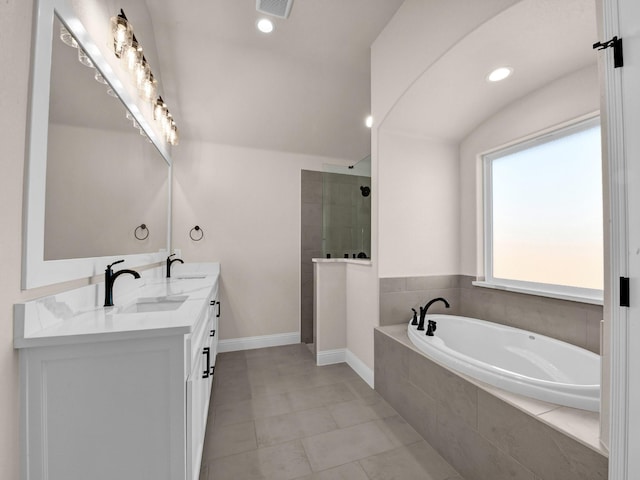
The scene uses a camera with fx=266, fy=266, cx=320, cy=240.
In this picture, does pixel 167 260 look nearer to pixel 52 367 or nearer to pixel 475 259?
pixel 52 367

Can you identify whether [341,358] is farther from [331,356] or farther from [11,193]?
[11,193]

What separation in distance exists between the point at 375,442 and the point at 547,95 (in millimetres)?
2735

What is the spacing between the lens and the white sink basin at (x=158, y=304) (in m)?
1.54

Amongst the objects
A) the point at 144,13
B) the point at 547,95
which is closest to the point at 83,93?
the point at 144,13

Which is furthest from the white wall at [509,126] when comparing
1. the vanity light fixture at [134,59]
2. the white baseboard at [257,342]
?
the vanity light fixture at [134,59]

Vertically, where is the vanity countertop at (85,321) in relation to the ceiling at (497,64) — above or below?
below

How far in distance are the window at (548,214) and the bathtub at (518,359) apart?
40 centimetres

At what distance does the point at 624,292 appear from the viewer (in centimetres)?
84

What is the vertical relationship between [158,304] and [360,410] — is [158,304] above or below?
above

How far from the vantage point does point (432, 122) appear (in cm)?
233

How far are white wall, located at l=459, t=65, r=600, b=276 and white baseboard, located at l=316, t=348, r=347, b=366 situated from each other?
59.7 inches

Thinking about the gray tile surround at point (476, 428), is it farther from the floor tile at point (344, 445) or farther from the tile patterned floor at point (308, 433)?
the floor tile at point (344, 445)

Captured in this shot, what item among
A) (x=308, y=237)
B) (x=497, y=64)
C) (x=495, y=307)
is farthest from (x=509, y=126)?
(x=308, y=237)

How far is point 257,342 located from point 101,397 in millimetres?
2503
